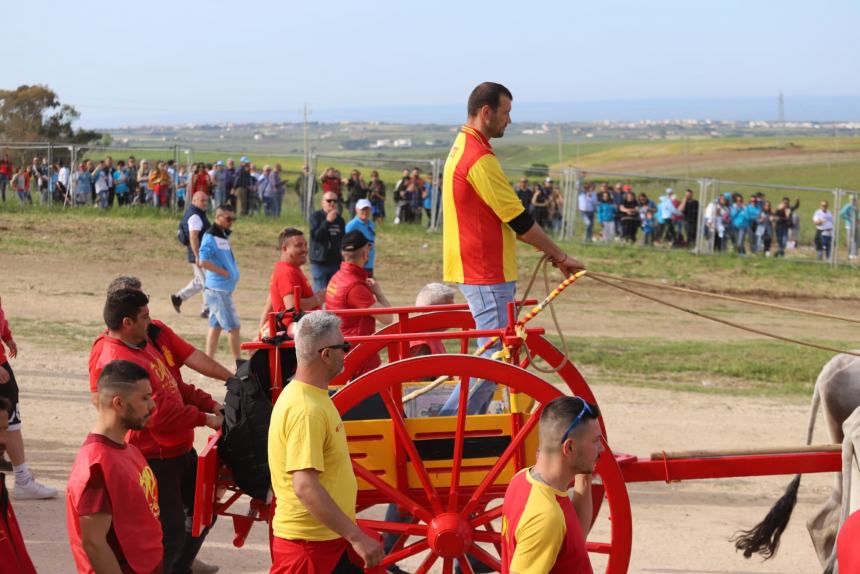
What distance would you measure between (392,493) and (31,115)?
37454 mm

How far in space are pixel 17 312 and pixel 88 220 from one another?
9.26 metres

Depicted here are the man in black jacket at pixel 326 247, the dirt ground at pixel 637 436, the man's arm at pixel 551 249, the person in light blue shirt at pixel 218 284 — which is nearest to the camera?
the man's arm at pixel 551 249

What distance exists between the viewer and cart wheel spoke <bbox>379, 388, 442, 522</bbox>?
5.65 metres

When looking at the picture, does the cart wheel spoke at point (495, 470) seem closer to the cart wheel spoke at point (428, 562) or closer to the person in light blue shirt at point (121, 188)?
the cart wheel spoke at point (428, 562)

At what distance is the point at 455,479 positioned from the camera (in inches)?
225

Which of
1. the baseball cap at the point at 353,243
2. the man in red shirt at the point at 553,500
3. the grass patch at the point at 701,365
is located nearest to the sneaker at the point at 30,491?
the baseball cap at the point at 353,243

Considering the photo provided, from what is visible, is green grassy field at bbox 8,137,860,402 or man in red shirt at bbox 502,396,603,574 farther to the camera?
green grassy field at bbox 8,137,860,402

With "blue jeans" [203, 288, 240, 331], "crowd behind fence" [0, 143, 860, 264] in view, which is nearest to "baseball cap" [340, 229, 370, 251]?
"blue jeans" [203, 288, 240, 331]

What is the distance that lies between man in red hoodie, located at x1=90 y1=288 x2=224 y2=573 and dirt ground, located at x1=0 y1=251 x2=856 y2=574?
1.19 meters

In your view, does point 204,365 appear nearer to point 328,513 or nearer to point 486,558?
point 486,558

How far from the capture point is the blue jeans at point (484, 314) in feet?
20.6

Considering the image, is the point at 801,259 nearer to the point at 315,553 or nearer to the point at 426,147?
the point at 315,553

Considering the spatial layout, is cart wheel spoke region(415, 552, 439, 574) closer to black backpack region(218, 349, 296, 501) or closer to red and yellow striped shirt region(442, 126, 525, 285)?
black backpack region(218, 349, 296, 501)

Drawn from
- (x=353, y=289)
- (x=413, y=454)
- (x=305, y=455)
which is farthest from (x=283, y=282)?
(x=305, y=455)
